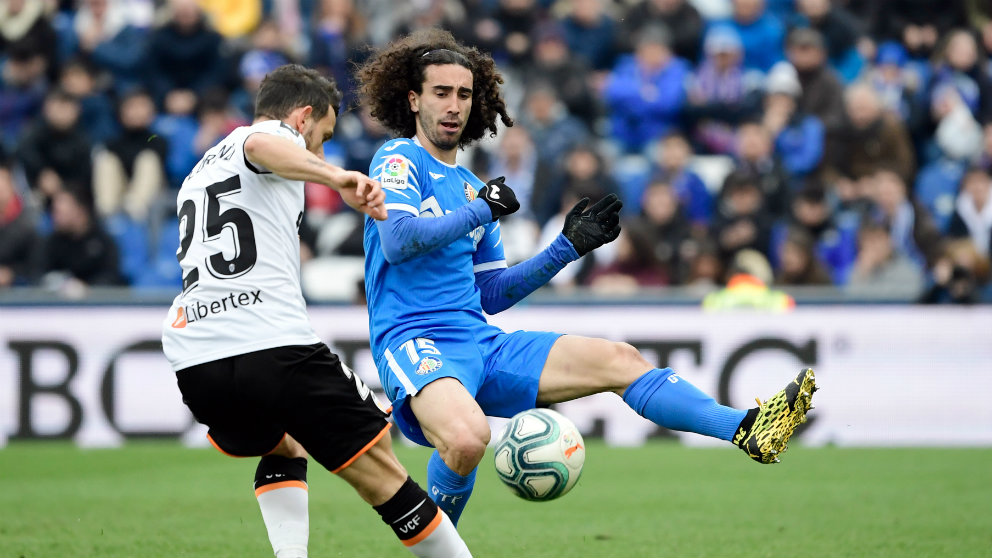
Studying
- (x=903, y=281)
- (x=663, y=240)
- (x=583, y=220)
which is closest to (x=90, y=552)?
(x=583, y=220)

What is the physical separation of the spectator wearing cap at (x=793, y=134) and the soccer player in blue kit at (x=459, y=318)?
8382 mm

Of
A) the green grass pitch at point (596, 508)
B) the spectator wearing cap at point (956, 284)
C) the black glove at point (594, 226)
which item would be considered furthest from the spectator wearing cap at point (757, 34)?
the black glove at point (594, 226)

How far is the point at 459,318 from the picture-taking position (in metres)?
5.91

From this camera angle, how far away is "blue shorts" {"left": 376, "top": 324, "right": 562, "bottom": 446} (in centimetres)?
571

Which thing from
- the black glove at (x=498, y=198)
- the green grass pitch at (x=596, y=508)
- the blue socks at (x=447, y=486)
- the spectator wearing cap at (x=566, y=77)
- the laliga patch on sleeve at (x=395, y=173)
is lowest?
the green grass pitch at (x=596, y=508)

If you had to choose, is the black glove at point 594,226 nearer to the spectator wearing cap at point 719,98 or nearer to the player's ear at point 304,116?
the player's ear at point 304,116

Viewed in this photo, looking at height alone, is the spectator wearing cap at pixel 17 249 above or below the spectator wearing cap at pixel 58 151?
below

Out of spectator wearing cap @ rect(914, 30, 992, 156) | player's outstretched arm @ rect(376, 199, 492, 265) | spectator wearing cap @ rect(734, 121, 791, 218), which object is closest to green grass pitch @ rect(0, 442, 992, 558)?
player's outstretched arm @ rect(376, 199, 492, 265)

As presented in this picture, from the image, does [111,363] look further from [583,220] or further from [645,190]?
[583,220]

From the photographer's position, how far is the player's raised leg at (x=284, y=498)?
213 inches

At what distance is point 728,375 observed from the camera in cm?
1148

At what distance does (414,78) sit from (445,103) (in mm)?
287

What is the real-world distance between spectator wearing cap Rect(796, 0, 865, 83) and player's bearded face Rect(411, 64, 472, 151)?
10.2 metres

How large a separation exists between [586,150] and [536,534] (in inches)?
277
